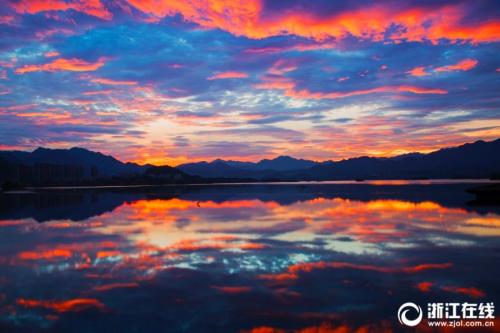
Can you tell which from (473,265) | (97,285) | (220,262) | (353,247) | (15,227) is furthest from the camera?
(15,227)

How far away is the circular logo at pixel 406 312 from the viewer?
10586 millimetres

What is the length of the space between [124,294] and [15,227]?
23.3 meters

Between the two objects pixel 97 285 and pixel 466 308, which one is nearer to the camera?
pixel 466 308

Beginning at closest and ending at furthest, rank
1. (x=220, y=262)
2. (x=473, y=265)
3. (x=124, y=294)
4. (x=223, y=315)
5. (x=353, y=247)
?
1. (x=223, y=315)
2. (x=124, y=294)
3. (x=473, y=265)
4. (x=220, y=262)
5. (x=353, y=247)

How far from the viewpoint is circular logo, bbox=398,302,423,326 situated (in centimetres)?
1059

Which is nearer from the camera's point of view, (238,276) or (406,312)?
(406,312)

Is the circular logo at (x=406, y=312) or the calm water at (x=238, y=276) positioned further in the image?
the calm water at (x=238, y=276)

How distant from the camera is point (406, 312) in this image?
11172mm

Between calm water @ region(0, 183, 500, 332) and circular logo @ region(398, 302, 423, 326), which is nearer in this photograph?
circular logo @ region(398, 302, 423, 326)

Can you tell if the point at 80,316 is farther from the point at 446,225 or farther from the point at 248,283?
the point at 446,225

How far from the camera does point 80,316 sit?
11.3 meters

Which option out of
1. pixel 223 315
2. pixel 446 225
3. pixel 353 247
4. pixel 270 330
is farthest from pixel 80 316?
pixel 446 225

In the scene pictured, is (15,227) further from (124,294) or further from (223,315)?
(223,315)

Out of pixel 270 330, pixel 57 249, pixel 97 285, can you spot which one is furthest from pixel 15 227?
pixel 270 330
